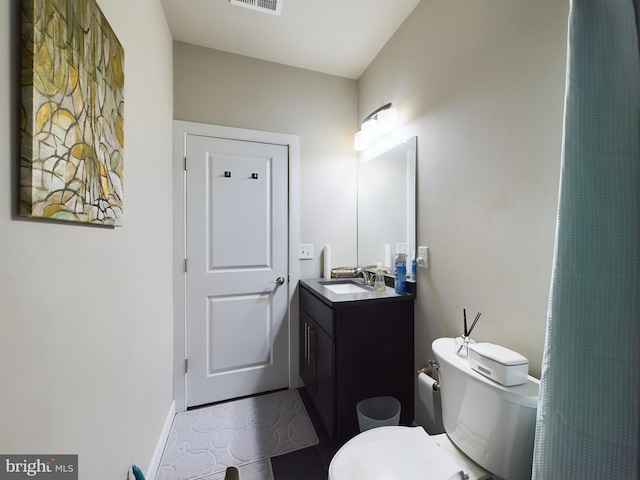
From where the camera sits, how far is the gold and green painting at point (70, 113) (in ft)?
1.79

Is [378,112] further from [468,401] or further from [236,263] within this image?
[468,401]

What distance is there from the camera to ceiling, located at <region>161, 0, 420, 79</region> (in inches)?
61.9

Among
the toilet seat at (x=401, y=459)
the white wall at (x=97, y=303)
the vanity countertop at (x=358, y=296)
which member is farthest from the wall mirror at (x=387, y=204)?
the white wall at (x=97, y=303)

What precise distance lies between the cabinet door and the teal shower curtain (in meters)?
0.94

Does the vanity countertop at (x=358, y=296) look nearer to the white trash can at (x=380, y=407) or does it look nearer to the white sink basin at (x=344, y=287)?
the white sink basin at (x=344, y=287)

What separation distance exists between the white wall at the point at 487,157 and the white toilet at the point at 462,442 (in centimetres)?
26

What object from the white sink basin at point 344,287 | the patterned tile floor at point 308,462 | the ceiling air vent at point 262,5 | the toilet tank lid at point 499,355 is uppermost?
the ceiling air vent at point 262,5

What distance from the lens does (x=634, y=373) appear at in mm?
576

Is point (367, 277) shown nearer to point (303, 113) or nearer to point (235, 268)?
point (235, 268)

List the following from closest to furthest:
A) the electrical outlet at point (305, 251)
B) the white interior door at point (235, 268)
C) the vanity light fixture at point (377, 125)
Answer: the vanity light fixture at point (377, 125) → the white interior door at point (235, 268) → the electrical outlet at point (305, 251)

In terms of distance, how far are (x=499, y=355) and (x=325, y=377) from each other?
0.99 m

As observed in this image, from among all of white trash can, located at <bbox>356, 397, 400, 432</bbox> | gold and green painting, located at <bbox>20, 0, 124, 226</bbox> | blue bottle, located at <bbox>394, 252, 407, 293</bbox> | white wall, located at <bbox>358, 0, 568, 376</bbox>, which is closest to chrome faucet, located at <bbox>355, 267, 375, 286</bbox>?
blue bottle, located at <bbox>394, 252, 407, 293</bbox>

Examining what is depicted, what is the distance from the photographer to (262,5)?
61.2 inches

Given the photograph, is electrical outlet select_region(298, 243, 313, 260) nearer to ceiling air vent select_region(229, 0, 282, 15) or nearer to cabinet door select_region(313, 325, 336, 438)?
cabinet door select_region(313, 325, 336, 438)
